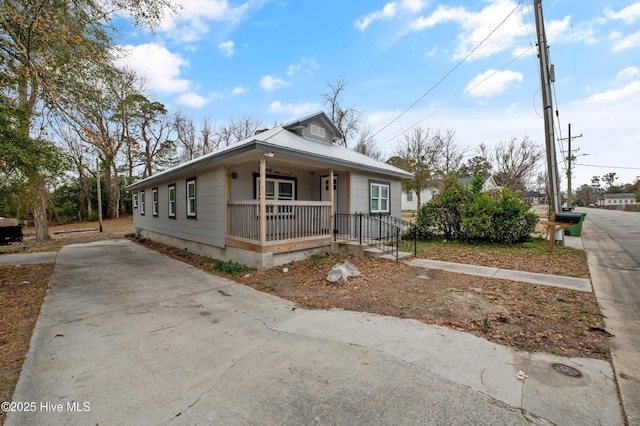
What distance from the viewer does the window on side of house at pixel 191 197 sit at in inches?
386

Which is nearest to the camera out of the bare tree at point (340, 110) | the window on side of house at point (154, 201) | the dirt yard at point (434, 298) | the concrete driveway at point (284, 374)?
the concrete driveway at point (284, 374)

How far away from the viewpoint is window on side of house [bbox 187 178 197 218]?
9797mm

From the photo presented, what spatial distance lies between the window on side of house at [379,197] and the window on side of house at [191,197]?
20.6 feet

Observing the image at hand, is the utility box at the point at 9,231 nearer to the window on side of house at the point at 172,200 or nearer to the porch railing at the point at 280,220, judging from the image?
the window on side of house at the point at 172,200

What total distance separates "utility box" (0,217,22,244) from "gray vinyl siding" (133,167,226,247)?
8083 millimetres

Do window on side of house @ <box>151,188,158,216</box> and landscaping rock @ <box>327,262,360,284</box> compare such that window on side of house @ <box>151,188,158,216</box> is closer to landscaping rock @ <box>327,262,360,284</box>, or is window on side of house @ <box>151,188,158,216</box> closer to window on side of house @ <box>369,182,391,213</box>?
window on side of house @ <box>369,182,391,213</box>

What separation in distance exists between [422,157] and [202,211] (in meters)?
19.4

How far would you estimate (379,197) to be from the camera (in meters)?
10.8

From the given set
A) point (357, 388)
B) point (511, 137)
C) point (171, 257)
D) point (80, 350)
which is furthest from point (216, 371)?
point (511, 137)

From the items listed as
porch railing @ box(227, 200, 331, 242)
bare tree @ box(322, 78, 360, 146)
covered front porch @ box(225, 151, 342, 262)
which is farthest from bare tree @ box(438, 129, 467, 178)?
porch railing @ box(227, 200, 331, 242)

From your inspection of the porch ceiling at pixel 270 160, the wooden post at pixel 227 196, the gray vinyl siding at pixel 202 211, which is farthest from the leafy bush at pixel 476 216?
the gray vinyl siding at pixel 202 211

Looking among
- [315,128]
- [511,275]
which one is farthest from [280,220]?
[511,275]

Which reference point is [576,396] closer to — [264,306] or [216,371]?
[216,371]

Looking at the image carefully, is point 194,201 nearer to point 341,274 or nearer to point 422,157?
point 341,274
